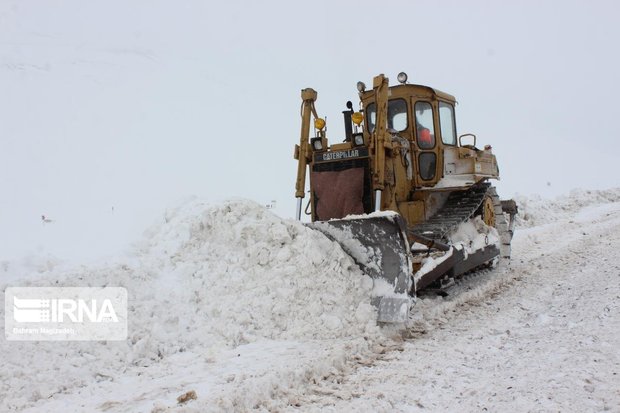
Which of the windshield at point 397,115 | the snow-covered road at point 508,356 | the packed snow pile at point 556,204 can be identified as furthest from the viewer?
the packed snow pile at point 556,204

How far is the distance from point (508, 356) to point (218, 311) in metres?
2.42

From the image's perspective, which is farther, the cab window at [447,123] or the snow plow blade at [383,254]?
the cab window at [447,123]

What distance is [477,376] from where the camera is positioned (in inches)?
142

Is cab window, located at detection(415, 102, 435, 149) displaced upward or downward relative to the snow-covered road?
upward

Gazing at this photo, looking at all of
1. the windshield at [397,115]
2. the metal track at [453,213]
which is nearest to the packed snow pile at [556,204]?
the metal track at [453,213]

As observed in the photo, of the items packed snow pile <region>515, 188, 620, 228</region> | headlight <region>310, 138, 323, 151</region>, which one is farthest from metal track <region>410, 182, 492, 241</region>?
packed snow pile <region>515, 188, 620, 228</region>

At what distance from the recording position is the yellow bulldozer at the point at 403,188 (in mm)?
5410

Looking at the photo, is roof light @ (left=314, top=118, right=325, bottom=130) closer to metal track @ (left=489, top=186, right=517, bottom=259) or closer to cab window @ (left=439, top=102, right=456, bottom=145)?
cab window @ (left=439, top=102, right=456, bottom=145)

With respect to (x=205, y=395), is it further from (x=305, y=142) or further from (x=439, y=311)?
(x=305, y=142)

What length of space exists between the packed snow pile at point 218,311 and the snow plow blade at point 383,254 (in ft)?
0.40

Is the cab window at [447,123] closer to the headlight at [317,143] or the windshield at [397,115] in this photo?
the windshield at [397,115]

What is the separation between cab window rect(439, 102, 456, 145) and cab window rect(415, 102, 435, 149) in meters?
0.21

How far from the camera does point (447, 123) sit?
772 cm

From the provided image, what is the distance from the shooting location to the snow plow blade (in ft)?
16.0
